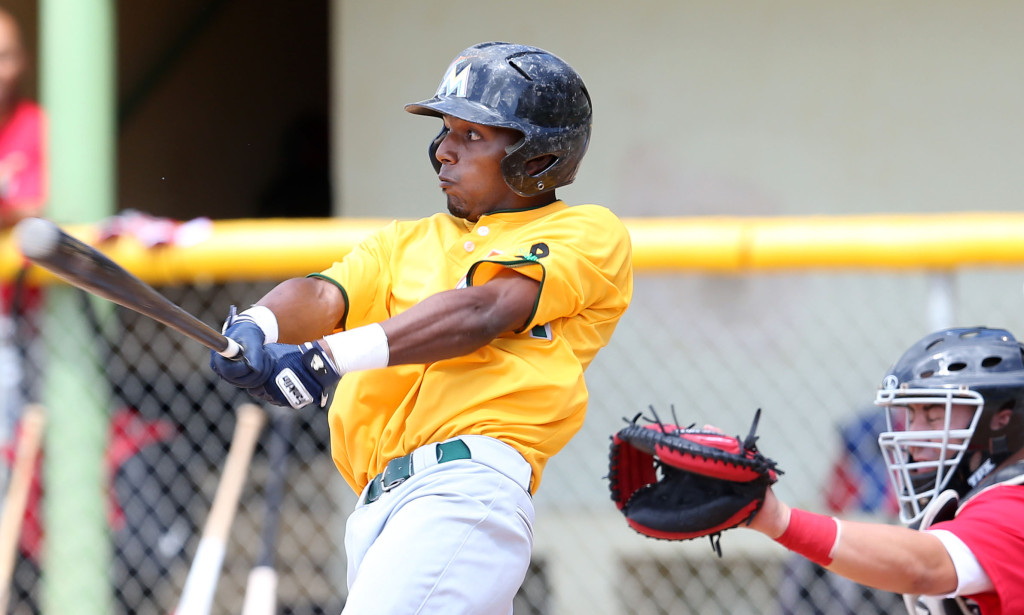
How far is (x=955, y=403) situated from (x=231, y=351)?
1.45 metres

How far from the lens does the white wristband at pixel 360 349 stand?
6.84 ft

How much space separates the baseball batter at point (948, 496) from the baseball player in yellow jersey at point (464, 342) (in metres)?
0.49

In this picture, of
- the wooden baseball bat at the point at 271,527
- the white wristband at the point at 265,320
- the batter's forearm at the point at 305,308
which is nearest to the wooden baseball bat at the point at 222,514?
the wooden baseball bat at the point at 271,527

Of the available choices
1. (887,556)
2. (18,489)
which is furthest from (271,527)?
(887,556)

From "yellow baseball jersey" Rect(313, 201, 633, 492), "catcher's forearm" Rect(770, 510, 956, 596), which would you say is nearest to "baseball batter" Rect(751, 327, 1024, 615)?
"catcher's forearm" Rect(770, 510, 956, 596)

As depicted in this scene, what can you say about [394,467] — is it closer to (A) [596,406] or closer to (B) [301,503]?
(A) [596,406]

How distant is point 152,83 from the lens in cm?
719

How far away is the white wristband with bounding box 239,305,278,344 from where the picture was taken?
7.35 feet

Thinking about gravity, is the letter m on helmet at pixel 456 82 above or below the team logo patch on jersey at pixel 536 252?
above

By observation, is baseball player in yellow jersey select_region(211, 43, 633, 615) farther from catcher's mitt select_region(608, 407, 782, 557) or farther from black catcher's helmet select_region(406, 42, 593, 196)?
catcher's mitt select_region(608, 407, 782, 557)

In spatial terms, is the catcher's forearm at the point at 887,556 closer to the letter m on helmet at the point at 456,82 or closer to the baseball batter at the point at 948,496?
the baseball batter at the point at 948,496

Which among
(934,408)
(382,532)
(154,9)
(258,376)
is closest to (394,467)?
(382,532)

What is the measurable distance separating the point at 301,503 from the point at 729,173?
2.24 m

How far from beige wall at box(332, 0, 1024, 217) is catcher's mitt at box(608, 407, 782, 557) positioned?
3.00m
